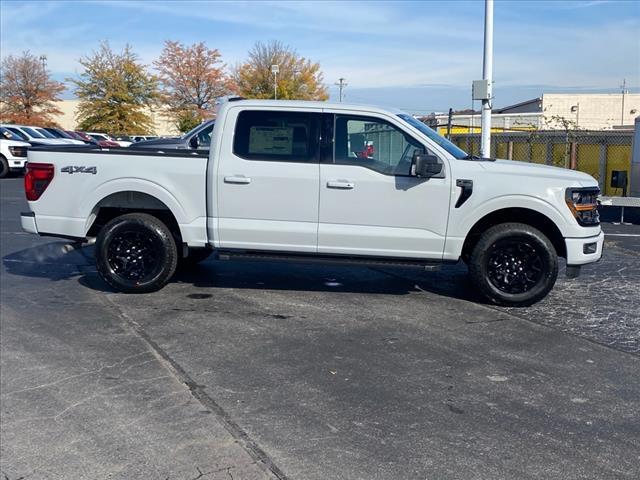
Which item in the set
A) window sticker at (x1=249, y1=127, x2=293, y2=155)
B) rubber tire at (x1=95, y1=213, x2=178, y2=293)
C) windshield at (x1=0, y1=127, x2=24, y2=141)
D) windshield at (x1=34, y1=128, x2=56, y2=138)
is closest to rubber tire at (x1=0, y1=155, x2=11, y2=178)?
windshield at (x1=0, y1=127, x2=24, y2=141)

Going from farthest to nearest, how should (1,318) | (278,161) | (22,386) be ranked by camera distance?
1. (278,161)
2. (1,318)
3. (22,386)

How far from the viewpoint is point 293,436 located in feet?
14.2

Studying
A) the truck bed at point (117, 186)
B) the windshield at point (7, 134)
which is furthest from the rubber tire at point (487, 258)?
the windshield at point (7, 134)

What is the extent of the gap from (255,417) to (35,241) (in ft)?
26.0

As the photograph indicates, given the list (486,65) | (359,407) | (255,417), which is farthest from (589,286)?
(486,65)

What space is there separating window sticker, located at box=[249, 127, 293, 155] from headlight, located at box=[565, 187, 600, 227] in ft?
9.33

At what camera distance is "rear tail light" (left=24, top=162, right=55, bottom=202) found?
7793mm

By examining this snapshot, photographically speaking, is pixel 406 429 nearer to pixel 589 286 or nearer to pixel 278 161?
pixel 278 161

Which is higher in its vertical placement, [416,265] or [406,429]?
[416,265]

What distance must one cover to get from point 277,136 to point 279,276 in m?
2.04

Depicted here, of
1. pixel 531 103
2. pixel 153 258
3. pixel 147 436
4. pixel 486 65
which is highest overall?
pixel 531 103

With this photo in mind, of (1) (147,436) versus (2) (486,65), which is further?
(2) (486,65)

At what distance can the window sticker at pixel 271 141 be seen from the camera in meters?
7.49

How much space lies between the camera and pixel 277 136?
24.7 ft
